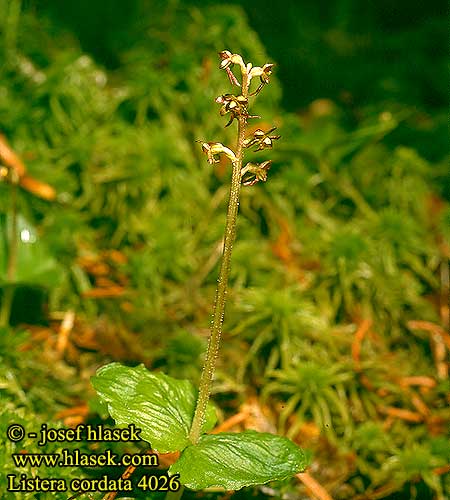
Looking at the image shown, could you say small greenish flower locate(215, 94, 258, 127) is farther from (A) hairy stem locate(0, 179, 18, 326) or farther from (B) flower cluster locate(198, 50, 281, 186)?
(A) hairy stem locate(0, 179, 18, 326)

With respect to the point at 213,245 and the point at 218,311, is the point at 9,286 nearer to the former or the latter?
the point at 213,245

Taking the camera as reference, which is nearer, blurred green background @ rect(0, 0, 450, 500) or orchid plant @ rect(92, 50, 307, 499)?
orchid plant @ rect(92, 50, 307, 499)

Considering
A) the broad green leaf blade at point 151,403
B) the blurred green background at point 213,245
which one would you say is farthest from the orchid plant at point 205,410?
the blurred green background at point 213,245

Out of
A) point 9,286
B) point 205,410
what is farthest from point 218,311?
point 9,286

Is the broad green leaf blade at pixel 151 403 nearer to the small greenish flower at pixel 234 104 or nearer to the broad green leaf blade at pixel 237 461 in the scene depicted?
the broad green leaf blade at pixel 237 461

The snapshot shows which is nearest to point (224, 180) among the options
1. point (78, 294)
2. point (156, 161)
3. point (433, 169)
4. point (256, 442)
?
point (156, 161)

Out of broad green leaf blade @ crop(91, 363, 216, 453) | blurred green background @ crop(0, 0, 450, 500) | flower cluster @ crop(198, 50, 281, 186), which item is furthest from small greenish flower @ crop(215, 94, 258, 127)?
blurred green background @ crop(0, 0, 450, 500)
